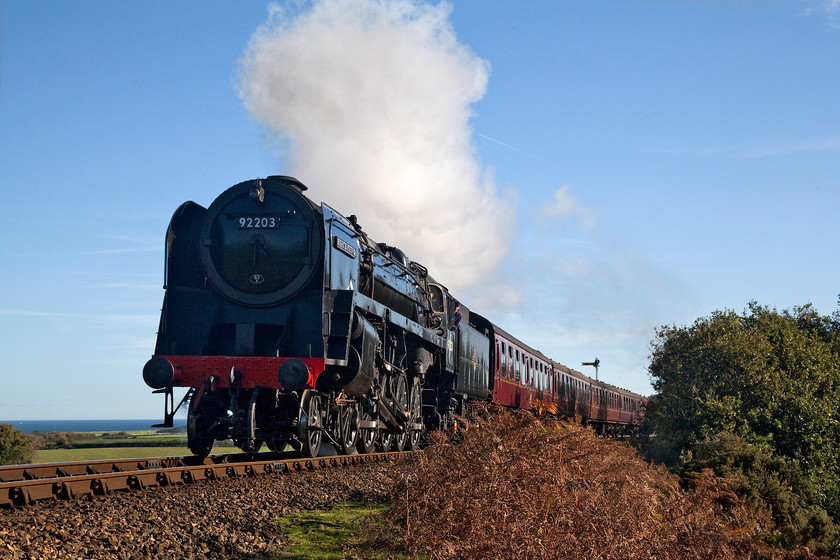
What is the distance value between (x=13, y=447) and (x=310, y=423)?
16878 millimetres

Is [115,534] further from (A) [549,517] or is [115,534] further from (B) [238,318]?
(B) [238,318]

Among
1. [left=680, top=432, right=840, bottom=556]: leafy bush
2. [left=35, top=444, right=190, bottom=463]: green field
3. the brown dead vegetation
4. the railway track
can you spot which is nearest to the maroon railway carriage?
[left=680, top=432, right=840, bottom=556]: leafy bush

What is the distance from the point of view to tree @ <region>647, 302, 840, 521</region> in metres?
18.3

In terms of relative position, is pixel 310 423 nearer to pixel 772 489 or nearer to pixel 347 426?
pixel 347 426

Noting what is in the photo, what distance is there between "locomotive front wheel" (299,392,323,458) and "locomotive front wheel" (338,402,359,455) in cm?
69

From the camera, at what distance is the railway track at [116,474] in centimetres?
691

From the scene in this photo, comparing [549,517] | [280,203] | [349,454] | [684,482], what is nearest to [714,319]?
[684,482]

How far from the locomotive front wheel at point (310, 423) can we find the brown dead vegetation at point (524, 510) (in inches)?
159

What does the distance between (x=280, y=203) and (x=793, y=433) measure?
1506cm

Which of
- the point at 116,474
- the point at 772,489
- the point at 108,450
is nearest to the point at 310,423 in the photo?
the point at 116,474

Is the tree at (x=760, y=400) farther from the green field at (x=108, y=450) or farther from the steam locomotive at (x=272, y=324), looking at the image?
the green field at (x=108, y=450)

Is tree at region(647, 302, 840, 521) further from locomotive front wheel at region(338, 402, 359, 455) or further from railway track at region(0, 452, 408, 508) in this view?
railway track at region(0, 452, 408, 508)

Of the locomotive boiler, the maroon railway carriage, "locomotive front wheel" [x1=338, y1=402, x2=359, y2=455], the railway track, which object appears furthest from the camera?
the maroon railway carriage

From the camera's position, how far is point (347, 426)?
41.2ft
